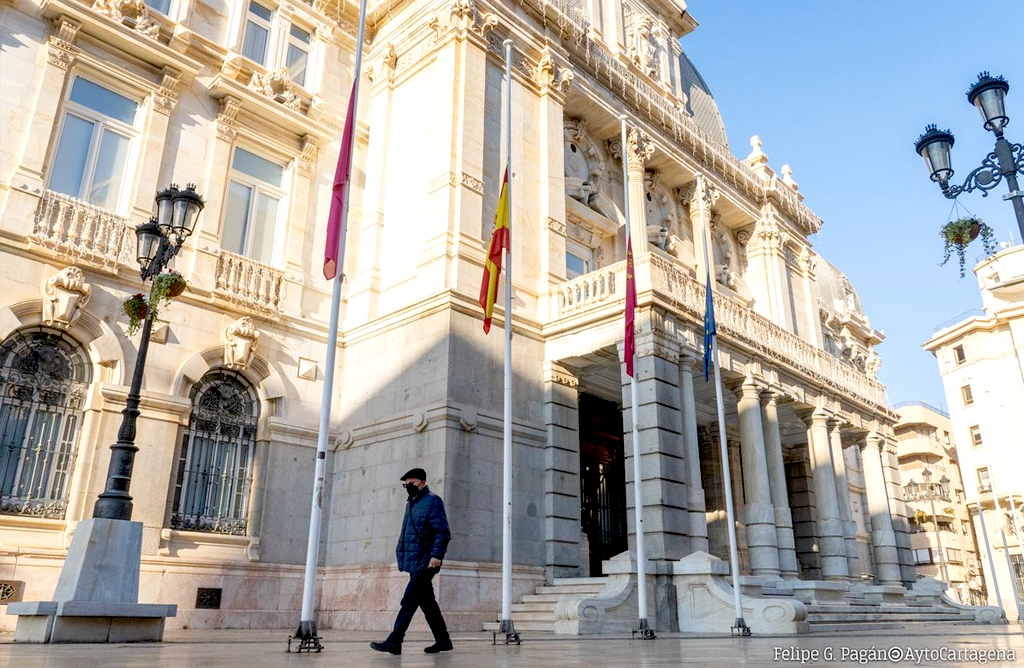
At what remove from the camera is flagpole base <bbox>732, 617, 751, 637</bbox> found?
1380 cm

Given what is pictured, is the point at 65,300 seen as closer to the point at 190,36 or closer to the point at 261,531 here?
the point at 261,531

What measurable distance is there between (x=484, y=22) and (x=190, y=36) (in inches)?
310

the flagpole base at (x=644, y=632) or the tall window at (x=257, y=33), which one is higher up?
the tall window at (x=257, y=33)

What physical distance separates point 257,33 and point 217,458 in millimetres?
12025

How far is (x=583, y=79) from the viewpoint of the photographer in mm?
24438

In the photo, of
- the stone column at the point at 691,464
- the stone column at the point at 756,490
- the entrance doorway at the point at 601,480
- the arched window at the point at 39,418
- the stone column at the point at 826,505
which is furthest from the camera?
the entrance doorway at the point at 601,480

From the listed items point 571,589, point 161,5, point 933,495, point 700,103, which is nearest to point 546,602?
point 571,589

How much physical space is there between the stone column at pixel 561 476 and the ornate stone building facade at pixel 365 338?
0.09 meters

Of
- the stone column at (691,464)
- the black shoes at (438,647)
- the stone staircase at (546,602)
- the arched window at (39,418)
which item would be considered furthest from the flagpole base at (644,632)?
the arched window at (39,418)

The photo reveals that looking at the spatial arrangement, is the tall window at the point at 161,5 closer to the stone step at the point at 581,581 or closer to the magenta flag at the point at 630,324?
the magenta flag at the point at 630,324

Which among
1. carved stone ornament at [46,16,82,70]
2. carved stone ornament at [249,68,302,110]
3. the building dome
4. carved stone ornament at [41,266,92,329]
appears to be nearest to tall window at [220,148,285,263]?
carved stone ornament at [249,68,302,110]

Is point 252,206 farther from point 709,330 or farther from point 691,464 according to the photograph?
point 691,464

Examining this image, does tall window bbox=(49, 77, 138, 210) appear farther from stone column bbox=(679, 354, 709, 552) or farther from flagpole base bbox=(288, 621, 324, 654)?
stone column bbox=(679, 354, 709, 552)

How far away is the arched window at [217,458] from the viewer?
54.4 feet
